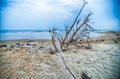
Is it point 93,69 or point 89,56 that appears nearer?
point 93,69

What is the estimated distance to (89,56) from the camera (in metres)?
2.57

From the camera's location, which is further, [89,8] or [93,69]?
[89,8]

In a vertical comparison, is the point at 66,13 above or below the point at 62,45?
above

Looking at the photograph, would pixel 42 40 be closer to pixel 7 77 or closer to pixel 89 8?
pixel 89 8

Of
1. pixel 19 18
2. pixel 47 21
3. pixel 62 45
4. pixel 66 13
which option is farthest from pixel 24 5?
pixel 62 45

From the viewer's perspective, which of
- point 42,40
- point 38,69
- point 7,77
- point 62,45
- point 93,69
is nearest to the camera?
point 7,77

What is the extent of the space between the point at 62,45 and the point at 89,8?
810 mm

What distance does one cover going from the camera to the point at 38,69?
2.01 metres

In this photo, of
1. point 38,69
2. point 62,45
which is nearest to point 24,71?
point 38,69

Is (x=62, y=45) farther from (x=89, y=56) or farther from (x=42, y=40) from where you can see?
(x=42, y=40)

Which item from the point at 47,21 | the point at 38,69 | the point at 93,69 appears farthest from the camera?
the point at 47,21

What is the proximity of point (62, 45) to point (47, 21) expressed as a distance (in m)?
0.75

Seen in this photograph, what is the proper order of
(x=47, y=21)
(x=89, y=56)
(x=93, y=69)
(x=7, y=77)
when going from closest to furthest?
1. (x=7, y=77)
2. (x=93, y=69)
3. (x=47, y=21)
4. (x=89, y=56)

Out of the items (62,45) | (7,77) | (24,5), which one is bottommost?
(7,77)
